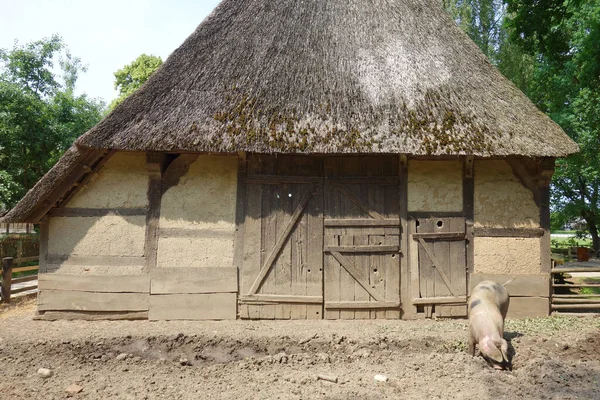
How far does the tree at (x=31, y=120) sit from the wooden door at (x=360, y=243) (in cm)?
1106

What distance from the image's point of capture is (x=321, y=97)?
6535 mm

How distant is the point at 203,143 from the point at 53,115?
12.0 metres

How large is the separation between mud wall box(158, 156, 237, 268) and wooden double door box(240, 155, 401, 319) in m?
0.34

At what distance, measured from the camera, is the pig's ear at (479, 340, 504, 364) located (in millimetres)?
4309

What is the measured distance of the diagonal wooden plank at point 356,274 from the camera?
21.3 ft

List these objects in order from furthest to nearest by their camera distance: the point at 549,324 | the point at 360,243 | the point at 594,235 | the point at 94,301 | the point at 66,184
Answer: the point at 594,235, the point at 360,243, the point at 94,301, the point at 66,184, the point at 549,324

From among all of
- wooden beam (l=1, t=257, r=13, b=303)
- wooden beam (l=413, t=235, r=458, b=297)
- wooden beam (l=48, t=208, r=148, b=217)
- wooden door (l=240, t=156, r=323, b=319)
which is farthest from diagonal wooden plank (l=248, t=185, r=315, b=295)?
wooden beam (l=1, t=257, r=13, b=303)

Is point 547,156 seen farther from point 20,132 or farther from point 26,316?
point 20,132

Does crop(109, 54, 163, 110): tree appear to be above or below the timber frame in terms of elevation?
above

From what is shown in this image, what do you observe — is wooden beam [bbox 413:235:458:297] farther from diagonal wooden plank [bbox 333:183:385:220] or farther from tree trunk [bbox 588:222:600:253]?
tree trunk [bbox 588:222:600:253]

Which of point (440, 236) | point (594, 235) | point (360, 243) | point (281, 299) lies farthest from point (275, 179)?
point (594, 235)

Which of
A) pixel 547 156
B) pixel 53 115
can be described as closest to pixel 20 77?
pixel 53 115

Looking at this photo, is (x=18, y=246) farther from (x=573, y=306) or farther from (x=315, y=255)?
(x=573, y=306)

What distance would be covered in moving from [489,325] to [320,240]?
282 centimetres
